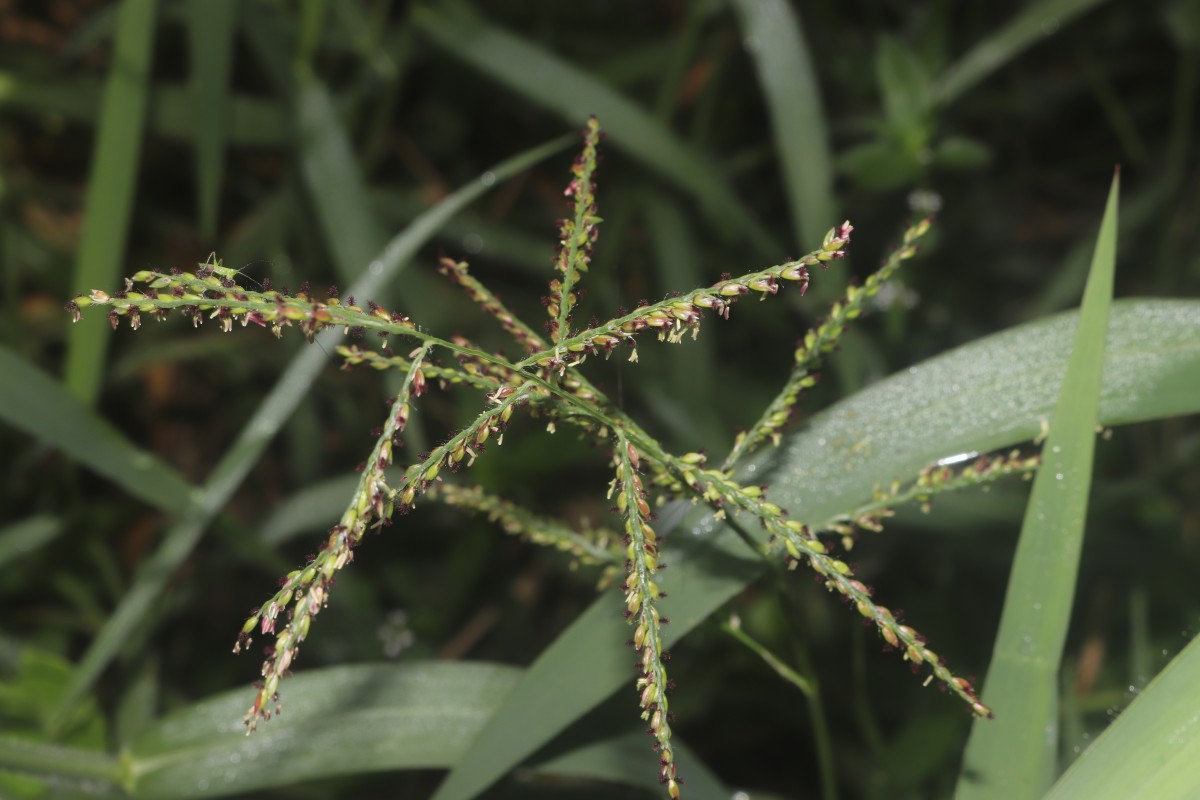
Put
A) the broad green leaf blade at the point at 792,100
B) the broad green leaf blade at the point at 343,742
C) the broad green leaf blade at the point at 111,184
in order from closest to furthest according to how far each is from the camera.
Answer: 1. the broad green leaf blade at the point at 343,742
2. the broad green leaf blade at the point at 111,184
3. the broad green leaf blade at the point at 792,100

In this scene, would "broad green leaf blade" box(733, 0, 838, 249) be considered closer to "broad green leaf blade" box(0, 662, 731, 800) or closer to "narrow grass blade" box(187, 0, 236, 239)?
"narrow grass blade" box(187, 0, 236, 239)

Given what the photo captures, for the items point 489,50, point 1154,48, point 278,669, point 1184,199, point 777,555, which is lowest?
point 278,669

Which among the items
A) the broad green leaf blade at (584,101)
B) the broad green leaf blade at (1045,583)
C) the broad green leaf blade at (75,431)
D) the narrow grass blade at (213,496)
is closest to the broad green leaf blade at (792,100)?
the broad green leaf blade at (584,101)

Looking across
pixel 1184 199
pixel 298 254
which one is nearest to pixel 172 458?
pixel 298 254

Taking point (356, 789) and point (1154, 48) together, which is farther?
point (1154, 48)

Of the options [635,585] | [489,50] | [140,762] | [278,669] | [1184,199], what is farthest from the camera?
[1184,199]

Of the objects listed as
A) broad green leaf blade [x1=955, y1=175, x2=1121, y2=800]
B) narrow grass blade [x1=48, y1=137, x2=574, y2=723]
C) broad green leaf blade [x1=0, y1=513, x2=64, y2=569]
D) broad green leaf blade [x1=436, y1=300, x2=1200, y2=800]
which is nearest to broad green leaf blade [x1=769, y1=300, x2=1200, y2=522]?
broad green leaf blade [x1=436, y1=300, x2=1200, y2=800]

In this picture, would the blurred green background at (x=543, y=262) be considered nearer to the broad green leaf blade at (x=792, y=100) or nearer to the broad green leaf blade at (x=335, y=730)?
the broad green leaf blade at (x=792, y=100)

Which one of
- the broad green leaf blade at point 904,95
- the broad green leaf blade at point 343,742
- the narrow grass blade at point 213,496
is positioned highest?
the broad green leaf blade at point 904,95

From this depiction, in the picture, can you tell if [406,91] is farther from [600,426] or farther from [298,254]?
[600,426]
